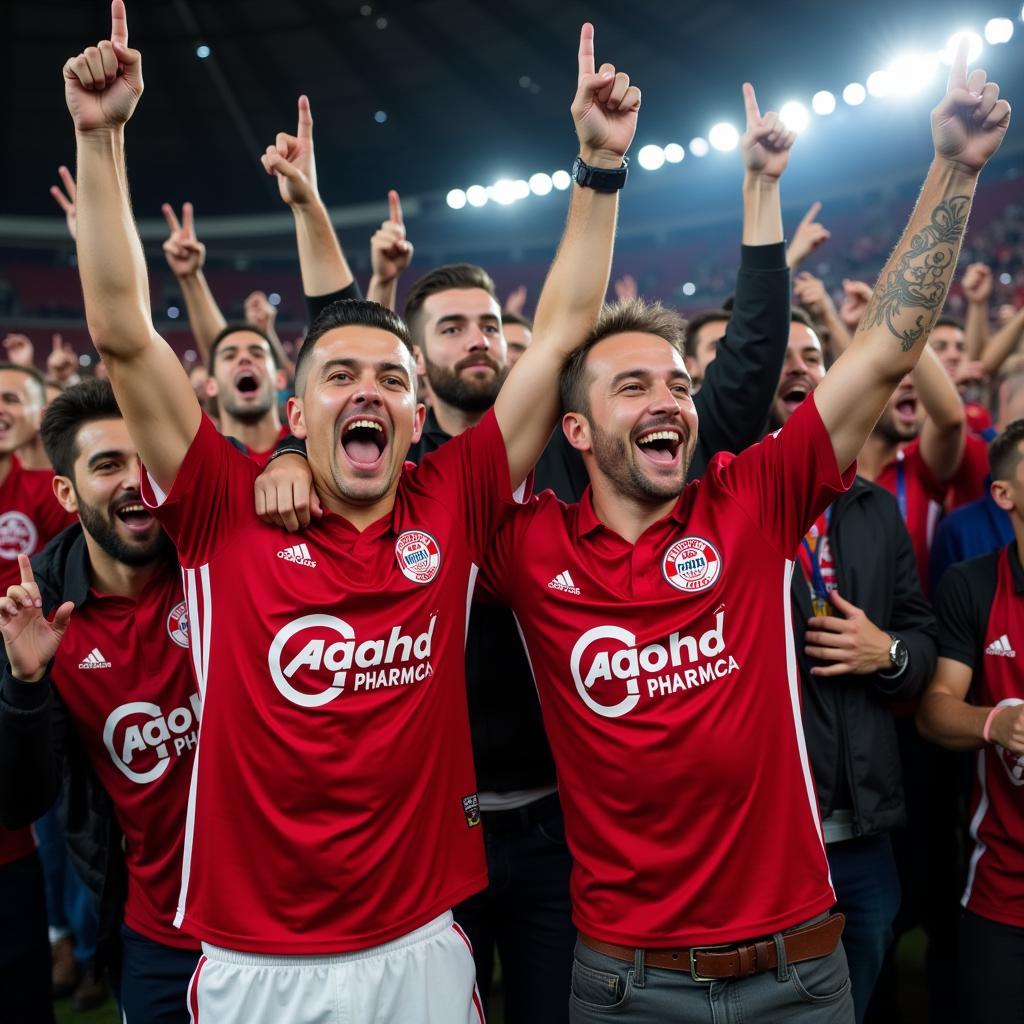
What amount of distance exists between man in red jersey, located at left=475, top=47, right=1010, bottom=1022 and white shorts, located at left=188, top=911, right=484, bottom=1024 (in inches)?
12.7

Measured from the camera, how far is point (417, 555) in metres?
2.13

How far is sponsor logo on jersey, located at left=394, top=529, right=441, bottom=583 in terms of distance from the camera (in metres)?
2.10

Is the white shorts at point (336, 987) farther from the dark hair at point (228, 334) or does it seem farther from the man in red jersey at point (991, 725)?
the dark hair at point (228, 334)

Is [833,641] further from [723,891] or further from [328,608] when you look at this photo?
[328,608]

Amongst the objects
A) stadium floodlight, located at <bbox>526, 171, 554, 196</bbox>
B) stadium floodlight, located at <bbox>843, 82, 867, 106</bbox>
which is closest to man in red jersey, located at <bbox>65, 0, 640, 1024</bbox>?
stadium floodlight, located at <bbox>843, 82, 867, 106</bbox>

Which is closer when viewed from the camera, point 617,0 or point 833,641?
point 833,641

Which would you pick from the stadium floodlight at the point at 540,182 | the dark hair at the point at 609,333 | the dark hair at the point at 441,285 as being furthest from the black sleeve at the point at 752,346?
the stadium floodlight at the point at 540,182

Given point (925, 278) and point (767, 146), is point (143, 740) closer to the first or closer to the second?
point (925, 278)

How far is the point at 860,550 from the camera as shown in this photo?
8.71ft

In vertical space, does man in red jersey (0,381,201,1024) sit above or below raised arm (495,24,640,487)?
below

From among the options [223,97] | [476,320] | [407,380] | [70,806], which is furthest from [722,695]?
[223,97]

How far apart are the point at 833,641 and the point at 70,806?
2.18 m

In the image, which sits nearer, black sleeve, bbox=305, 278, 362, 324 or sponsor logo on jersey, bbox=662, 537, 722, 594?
sponsor logo on jersey, bbox=662, 537, 722, 594

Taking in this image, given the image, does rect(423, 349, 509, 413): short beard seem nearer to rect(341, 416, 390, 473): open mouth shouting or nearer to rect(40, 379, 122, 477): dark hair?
rect(341, 416, 390, 473): open mouth shouting
